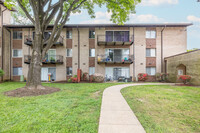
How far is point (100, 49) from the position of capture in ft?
50.1

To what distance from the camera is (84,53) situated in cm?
1530

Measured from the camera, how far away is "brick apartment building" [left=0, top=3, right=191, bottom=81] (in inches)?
584

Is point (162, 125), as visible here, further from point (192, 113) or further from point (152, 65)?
point (152, 65)

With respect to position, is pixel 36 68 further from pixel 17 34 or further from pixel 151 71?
pixel 151 71

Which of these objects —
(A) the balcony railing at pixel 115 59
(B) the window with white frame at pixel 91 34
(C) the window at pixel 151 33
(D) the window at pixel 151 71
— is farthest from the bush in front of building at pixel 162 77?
(B) the window with white frame at pixel 91 34

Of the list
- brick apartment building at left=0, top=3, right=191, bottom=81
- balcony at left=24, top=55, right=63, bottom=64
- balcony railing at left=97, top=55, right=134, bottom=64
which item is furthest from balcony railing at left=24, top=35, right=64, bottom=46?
balcony railing at left=97, top=55, right=134, bottom=64

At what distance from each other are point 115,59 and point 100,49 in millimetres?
2844

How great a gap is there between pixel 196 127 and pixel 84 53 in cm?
1414

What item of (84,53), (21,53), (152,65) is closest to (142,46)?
(152,65)

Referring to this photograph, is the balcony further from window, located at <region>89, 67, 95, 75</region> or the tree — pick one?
the tree

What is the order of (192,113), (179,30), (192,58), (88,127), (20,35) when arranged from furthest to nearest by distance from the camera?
(20,35) < (179,30) < (192,58) < (192,113) < (88,127)

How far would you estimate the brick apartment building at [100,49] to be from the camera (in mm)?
14828

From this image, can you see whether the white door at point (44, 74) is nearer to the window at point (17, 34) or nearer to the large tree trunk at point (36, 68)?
the window at point (17, 34)

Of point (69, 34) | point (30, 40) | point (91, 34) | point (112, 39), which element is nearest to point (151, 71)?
point (112, 39)
